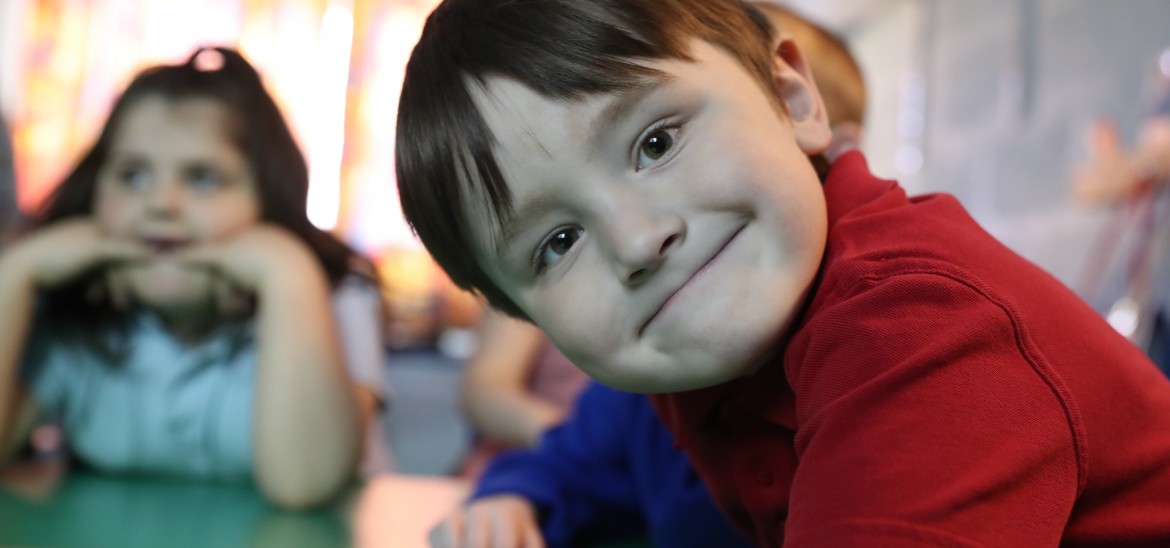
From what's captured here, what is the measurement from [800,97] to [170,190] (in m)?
0.69

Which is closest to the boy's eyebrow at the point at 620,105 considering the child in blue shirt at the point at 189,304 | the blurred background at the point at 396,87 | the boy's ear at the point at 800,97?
the boy's ear at the point at 800,97

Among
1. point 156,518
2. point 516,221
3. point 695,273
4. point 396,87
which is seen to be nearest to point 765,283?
Answer: point 695,273

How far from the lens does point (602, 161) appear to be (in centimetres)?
49

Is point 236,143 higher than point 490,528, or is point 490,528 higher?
point 236,143

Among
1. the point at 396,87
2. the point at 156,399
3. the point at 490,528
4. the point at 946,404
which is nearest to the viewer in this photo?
the point at 946,404

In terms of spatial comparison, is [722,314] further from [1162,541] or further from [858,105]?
[858,105]

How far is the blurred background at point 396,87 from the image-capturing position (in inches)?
81.6

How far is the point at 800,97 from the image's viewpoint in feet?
2.00

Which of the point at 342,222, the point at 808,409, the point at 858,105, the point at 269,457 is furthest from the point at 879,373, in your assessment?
the point at 342,222

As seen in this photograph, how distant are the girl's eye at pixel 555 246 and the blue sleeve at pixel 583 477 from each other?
340 mm

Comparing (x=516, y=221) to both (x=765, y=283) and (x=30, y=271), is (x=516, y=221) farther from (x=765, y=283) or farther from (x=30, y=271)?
(x=30, y=271)

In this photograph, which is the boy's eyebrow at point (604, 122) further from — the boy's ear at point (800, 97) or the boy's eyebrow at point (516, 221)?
the boy's ear at point (800, 97)

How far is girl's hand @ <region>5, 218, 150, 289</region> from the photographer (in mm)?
980

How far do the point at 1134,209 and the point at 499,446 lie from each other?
136 cm
